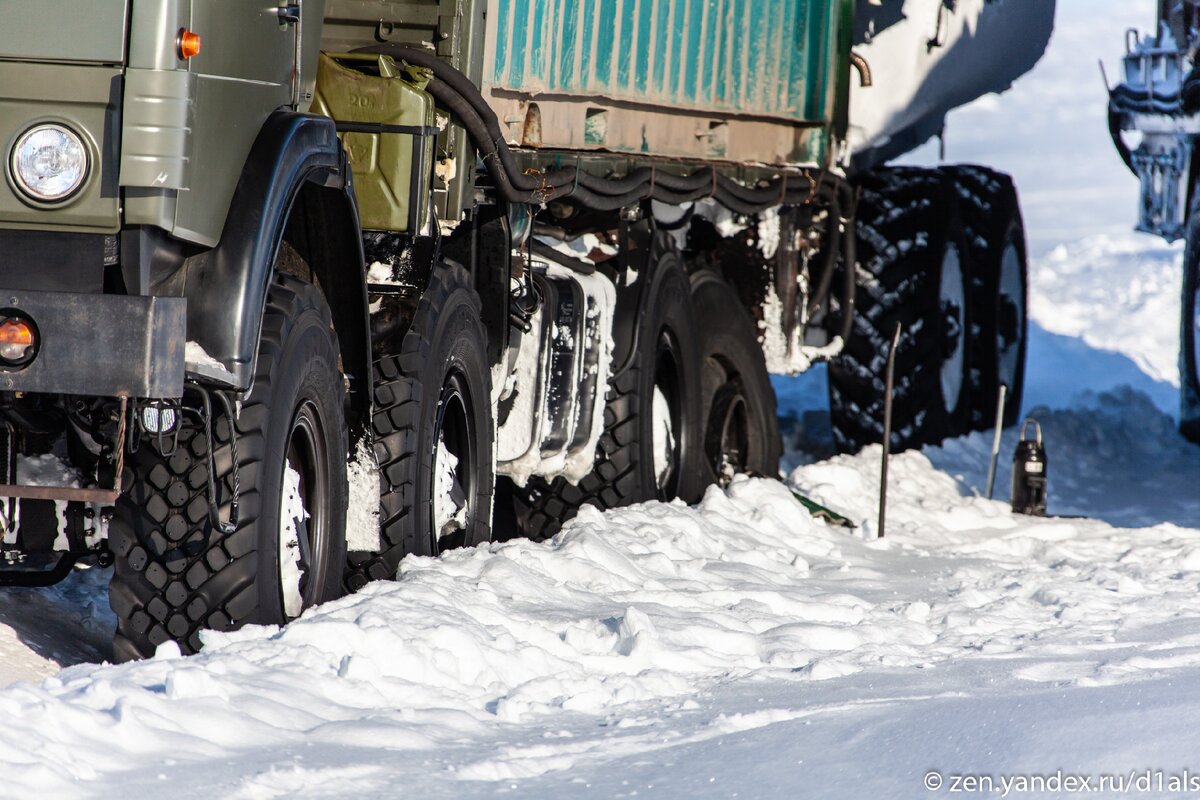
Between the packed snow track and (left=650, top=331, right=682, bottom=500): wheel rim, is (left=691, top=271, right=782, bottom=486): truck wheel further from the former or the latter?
the packed snow track

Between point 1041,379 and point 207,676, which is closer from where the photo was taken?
point 207,676

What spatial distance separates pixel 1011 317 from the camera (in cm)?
1221

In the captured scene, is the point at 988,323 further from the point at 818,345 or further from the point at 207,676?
the point at 207,676

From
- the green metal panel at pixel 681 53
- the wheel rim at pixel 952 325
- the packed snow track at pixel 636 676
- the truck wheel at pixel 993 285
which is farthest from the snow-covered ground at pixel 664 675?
the truck wheel at pixel 993 285

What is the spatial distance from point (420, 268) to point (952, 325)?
5.50 m

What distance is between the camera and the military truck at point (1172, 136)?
458 inches

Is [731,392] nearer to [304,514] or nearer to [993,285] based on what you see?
[993,285]

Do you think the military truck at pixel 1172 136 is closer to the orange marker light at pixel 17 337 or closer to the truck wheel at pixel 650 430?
the truck wheel at pixel 650 430

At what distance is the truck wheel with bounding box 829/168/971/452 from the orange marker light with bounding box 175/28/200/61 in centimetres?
641

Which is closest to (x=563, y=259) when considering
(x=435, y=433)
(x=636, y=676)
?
(x=435, y=433)

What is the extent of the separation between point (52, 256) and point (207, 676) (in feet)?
3.03

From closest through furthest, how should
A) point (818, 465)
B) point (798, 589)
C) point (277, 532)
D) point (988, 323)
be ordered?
point (277, 532), point (798, 589), point (818, 465), point (988, 323)

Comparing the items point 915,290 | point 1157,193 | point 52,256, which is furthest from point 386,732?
point 1157,193

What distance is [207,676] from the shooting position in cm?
359
